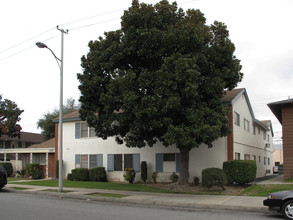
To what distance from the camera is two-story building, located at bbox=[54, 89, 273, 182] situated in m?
20.4

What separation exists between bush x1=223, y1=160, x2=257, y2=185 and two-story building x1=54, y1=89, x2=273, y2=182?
5.16 feet

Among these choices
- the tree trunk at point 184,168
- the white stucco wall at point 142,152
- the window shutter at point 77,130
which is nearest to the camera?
the tree trunk at point 184,168

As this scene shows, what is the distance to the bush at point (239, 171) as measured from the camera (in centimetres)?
1784

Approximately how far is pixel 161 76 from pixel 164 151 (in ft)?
29.2

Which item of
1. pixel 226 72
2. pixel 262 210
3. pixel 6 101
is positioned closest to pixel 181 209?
pixel 262 210

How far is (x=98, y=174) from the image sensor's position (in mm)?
23812

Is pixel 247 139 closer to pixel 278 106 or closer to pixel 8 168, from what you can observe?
pixel 278 106

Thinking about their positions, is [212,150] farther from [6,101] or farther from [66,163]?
[6,101]

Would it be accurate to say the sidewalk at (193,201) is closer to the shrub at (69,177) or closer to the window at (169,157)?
the window at (169,157)

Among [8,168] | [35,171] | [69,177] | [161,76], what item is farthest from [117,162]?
[8,168]

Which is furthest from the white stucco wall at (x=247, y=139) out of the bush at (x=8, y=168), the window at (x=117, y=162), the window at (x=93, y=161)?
the bush at (x=8, y=168)

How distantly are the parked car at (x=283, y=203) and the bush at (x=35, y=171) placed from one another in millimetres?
22068

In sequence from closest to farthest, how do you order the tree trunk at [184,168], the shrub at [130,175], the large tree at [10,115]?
the tree trunk at [184,168] < the shrub at [130,175] < the large tree at [10,115]

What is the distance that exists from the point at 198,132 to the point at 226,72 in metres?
3.79
